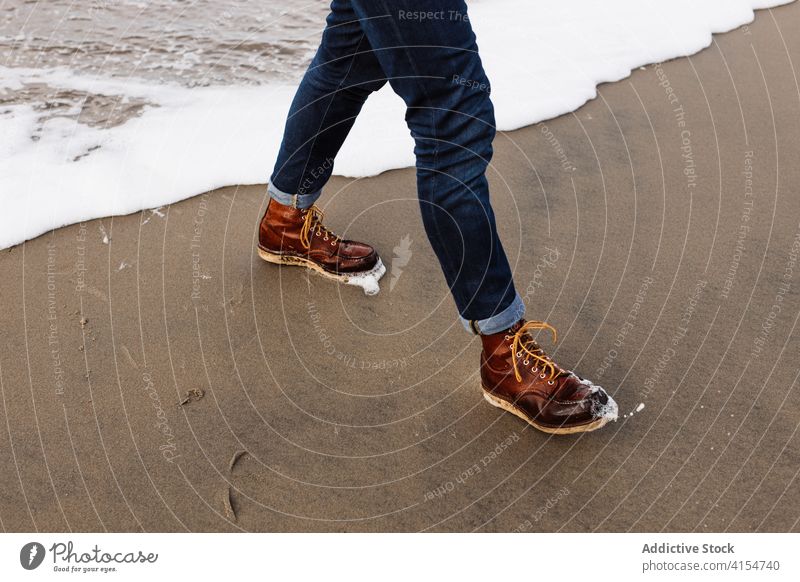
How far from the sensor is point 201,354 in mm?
2111

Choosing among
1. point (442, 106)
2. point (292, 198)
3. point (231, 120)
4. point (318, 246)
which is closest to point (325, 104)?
point (292, 198)

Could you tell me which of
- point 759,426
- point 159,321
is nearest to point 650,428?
point 759,426

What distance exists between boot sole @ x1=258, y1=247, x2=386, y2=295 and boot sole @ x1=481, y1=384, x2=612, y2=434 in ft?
1.75

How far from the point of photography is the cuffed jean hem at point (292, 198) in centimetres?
232

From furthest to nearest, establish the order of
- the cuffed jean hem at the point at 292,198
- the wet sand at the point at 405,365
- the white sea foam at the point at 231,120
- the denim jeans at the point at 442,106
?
the white sea foam at the point at 231,120 → the cuffed jean hem at the point at 292,198 → the wet sand at the point at 405,365 → the denim jeans at the point at 442,106

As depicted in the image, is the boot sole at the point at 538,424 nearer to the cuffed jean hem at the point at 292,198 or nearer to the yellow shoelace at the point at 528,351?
the yellow shoelace at the point at 528,351

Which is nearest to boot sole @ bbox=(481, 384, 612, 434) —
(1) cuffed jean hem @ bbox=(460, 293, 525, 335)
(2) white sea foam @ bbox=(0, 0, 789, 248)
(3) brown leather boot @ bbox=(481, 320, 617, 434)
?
(3) brown leather boot @ bbox=(481, 320, 617, 434)

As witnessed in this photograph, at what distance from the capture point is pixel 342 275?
7.81ft

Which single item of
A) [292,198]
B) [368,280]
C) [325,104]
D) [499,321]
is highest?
[325,104]

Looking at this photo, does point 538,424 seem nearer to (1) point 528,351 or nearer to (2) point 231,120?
(1) point 528,351

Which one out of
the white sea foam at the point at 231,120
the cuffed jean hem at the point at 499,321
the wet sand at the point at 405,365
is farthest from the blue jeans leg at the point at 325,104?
the cuffed jean hem at the point at 499,321

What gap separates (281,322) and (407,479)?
2.12 feet

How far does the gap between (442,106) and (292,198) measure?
2.58ft

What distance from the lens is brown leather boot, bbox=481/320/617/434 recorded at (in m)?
1.90
